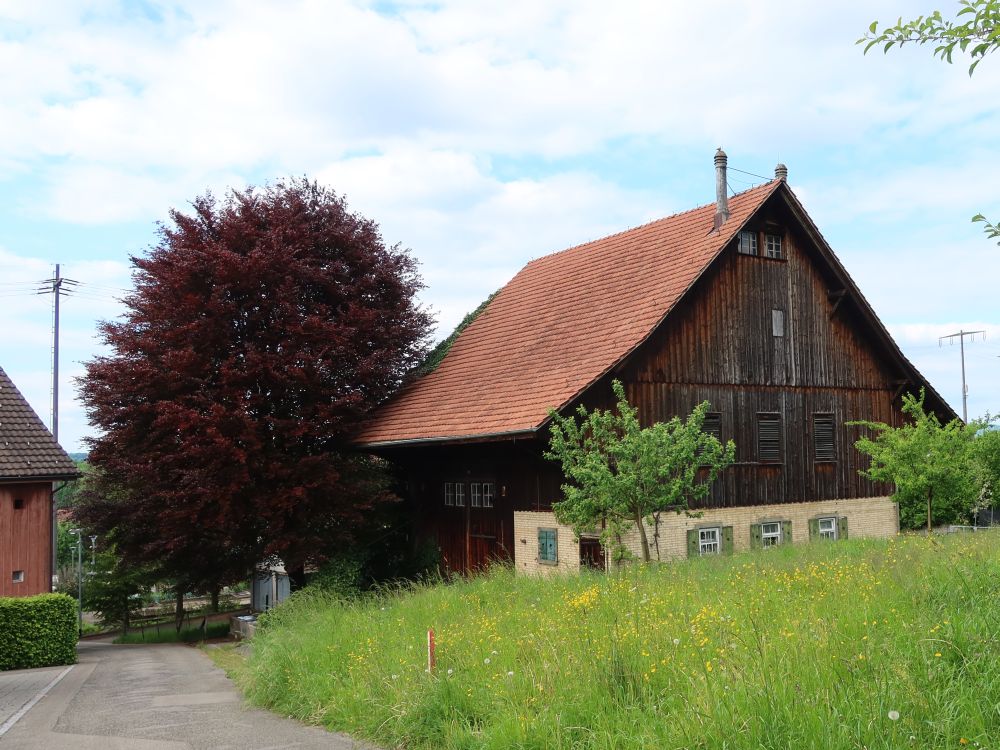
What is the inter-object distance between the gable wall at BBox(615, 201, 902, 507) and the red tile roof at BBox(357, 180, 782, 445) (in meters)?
0.72

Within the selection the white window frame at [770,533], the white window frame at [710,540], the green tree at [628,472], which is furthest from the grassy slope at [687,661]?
the white window frame at [770,533]

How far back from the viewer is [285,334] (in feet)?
76.8

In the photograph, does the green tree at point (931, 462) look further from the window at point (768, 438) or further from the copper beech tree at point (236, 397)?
the copper beech tree at point (236, 397)

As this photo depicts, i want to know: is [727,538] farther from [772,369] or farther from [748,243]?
[748,243]

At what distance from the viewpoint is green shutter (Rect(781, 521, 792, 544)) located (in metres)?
22.0

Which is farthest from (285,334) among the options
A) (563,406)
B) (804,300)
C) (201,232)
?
(804,300)

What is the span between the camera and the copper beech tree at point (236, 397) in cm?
2200

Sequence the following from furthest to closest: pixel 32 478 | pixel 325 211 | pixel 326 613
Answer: pixel 325 211, pixel 32 478, pixel 326 613

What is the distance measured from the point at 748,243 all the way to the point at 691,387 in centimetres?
426

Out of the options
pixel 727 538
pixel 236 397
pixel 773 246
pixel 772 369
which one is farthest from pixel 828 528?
pixel 236 397

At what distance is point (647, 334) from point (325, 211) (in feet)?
37.4

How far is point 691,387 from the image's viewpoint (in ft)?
69.5

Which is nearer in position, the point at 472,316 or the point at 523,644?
the point at 523,644

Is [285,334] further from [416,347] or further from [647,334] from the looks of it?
[647,334]
